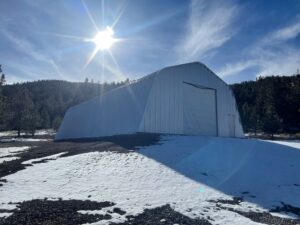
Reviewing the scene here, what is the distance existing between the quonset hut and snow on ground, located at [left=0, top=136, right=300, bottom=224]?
6.83 metres

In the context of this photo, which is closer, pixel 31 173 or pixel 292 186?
pixel 292 186

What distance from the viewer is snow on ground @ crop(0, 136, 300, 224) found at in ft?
25.8

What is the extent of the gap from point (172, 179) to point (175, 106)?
41.8 ft

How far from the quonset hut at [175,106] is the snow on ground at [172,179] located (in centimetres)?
683

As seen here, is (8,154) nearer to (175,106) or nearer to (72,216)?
(175,106)

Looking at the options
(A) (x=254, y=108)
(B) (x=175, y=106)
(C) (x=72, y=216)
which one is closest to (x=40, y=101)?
(A) (x=254, y=108)

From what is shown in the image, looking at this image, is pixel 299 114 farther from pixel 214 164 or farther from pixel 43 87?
pixel 43 87

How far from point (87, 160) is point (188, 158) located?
185 inches

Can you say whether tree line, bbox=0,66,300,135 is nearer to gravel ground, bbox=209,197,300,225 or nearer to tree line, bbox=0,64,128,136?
tree line, bbox=0,64,128,136

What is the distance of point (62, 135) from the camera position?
4041cm

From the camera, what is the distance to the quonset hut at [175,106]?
21.2 metres

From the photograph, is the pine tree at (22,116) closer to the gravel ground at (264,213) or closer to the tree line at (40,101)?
the tree line at (40,101)

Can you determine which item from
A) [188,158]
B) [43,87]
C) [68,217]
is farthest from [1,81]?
[43,87]

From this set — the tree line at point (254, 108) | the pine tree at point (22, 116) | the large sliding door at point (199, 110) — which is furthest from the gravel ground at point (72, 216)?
the pine tree at point (22, 116)
